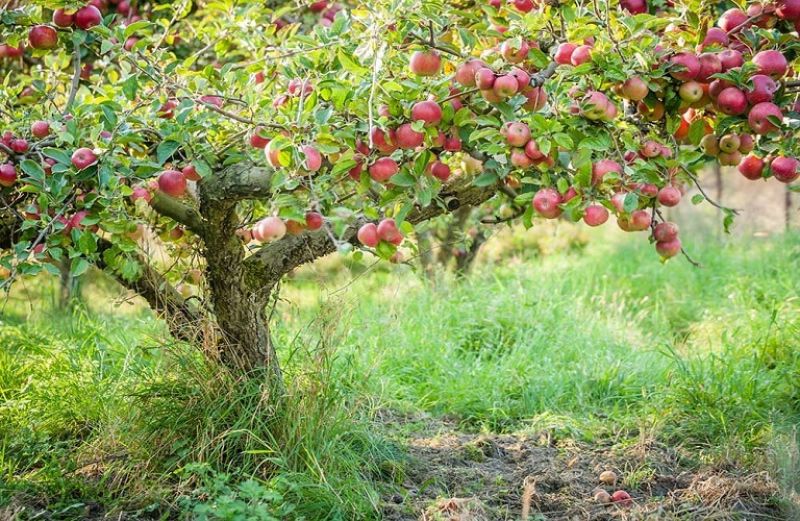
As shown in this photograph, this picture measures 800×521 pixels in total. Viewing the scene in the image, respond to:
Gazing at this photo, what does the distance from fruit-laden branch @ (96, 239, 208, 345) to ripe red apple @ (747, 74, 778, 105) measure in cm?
163

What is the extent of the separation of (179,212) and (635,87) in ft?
4.35

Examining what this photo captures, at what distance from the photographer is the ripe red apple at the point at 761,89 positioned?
1.98m

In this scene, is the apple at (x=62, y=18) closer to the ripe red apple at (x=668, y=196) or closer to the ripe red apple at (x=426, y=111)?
the ripe red apple at (x=426, y=111)

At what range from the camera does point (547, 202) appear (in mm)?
1945

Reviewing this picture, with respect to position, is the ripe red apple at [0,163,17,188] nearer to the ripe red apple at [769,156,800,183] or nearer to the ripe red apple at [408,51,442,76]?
the ripe red apple at [408,51,442,76]

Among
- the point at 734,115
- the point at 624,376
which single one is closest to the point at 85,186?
the point at 734,115

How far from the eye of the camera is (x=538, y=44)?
2195mm

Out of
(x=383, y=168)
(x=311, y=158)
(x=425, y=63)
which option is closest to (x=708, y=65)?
(x=425, y=63)

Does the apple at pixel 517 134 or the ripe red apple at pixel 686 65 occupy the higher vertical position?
the ripe red apple at pixel 686 65

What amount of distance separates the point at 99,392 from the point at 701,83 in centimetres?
208

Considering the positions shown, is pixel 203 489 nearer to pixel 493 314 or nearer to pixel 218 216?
pixel 218 216

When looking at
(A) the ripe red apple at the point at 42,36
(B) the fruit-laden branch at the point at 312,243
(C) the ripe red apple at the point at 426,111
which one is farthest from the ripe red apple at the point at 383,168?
(A) the ripe red apple at the point at 42,36

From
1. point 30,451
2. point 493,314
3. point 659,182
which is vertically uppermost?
point 659,182

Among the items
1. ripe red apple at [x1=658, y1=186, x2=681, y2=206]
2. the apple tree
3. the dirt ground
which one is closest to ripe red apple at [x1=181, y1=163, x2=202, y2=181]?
the apple tree
